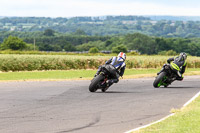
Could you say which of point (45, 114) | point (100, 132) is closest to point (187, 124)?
point (100, 132)

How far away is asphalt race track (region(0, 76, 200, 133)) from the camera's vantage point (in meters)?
9.67

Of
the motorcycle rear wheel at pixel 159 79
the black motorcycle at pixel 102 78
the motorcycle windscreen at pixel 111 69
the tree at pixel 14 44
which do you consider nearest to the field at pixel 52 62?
the motorcycle rear wheel at pixel 159 79

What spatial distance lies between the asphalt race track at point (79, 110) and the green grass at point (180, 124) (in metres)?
0.62

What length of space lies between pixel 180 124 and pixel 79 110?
136 inches

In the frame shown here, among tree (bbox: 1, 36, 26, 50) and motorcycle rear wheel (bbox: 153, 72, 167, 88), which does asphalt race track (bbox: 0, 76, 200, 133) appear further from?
tree (bbox: 1, 36, 26, 50)

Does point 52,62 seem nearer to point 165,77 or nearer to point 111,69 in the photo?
point 165,77

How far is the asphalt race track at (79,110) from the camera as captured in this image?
9.67 meters

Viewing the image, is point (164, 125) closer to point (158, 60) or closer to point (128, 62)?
point (128, 62)

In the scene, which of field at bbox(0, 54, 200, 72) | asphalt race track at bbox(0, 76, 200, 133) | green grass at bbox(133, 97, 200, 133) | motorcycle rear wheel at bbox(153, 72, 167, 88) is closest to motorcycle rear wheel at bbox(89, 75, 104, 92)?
asphalt race track at bbox(0, 76, 200, 133)

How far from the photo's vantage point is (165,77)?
63.3 ft

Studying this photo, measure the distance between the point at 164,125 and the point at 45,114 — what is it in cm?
327

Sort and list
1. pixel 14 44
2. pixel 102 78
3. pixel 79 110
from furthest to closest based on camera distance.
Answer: pixel 14 44, pixel 102 78, pixel 79 110

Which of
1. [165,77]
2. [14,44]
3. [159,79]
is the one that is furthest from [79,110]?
[14,44]

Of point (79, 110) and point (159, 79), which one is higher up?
point (79, 110)
